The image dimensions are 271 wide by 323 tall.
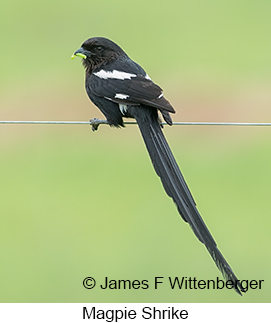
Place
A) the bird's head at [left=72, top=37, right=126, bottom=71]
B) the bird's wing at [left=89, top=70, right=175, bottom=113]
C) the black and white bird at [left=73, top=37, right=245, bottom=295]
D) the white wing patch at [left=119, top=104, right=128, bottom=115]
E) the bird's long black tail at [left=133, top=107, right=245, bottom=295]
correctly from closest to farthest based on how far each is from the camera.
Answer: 1. the bird's long black tail at [left=133, top=107, right=245, bottom=295]
2. the black and white bird at [left=73, top=37, right=245, bottom=295]
3. the bird's wing at [left=89, top=70, right=175, bottom=113]
4. the white wing patch at [left=119, top=104, right=128, bottom=115]
5. the bird's head at [left=72, top=37, right=126, bottom=71]

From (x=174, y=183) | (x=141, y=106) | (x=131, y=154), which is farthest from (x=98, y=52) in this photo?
(x=131, y=154)

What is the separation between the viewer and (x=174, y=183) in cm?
490

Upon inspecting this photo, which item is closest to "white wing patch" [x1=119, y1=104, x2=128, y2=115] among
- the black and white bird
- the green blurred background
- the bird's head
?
the black and white bird

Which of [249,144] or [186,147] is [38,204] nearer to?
[186,147]

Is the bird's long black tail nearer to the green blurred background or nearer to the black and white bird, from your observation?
the black and white bird

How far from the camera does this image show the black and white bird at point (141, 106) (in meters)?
4.73

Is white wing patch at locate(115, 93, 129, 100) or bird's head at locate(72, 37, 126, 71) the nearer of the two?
white wing patch at locate(115, 93, 129, 100)

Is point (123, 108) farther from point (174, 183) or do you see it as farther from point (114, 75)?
point (174, 183)

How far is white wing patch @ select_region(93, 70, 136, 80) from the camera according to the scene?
5.55 meters

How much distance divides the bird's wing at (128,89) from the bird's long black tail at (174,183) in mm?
105

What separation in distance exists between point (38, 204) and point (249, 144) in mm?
3559

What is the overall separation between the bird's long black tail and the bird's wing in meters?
0.10

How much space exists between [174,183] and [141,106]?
688 millimetres

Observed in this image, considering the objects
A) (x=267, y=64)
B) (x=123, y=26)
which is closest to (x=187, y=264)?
(x=267, y=64)
